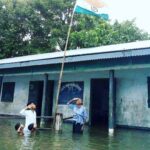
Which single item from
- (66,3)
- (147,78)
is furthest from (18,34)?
(147,78)

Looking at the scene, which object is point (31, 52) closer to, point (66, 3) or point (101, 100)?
point (66, 3)

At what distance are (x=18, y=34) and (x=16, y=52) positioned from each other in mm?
1768

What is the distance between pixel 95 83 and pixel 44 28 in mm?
16166

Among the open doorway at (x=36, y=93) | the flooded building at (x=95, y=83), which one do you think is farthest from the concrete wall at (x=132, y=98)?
the open doorway at (x=36, y=93)

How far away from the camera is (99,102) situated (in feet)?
55.4

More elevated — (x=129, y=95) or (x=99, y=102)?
(x=129, y=95)

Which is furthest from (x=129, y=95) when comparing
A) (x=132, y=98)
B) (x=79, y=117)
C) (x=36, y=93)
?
(x=36, y=93)

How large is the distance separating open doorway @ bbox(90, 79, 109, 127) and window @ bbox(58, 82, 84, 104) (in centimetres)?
Result: 68

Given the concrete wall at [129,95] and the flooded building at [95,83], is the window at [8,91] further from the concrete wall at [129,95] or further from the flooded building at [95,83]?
the concrete wall at [129,95]

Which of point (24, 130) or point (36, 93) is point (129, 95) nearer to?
point (24, 130)

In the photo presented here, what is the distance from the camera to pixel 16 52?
30.9 m

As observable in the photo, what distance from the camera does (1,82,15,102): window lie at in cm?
2031

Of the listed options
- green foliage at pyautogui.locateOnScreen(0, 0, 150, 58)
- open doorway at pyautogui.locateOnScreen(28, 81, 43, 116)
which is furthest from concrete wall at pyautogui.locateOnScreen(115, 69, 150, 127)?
green foliage at pyautogui.locateOnScreen(0, 0, 150, 58)

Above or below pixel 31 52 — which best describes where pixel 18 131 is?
below
